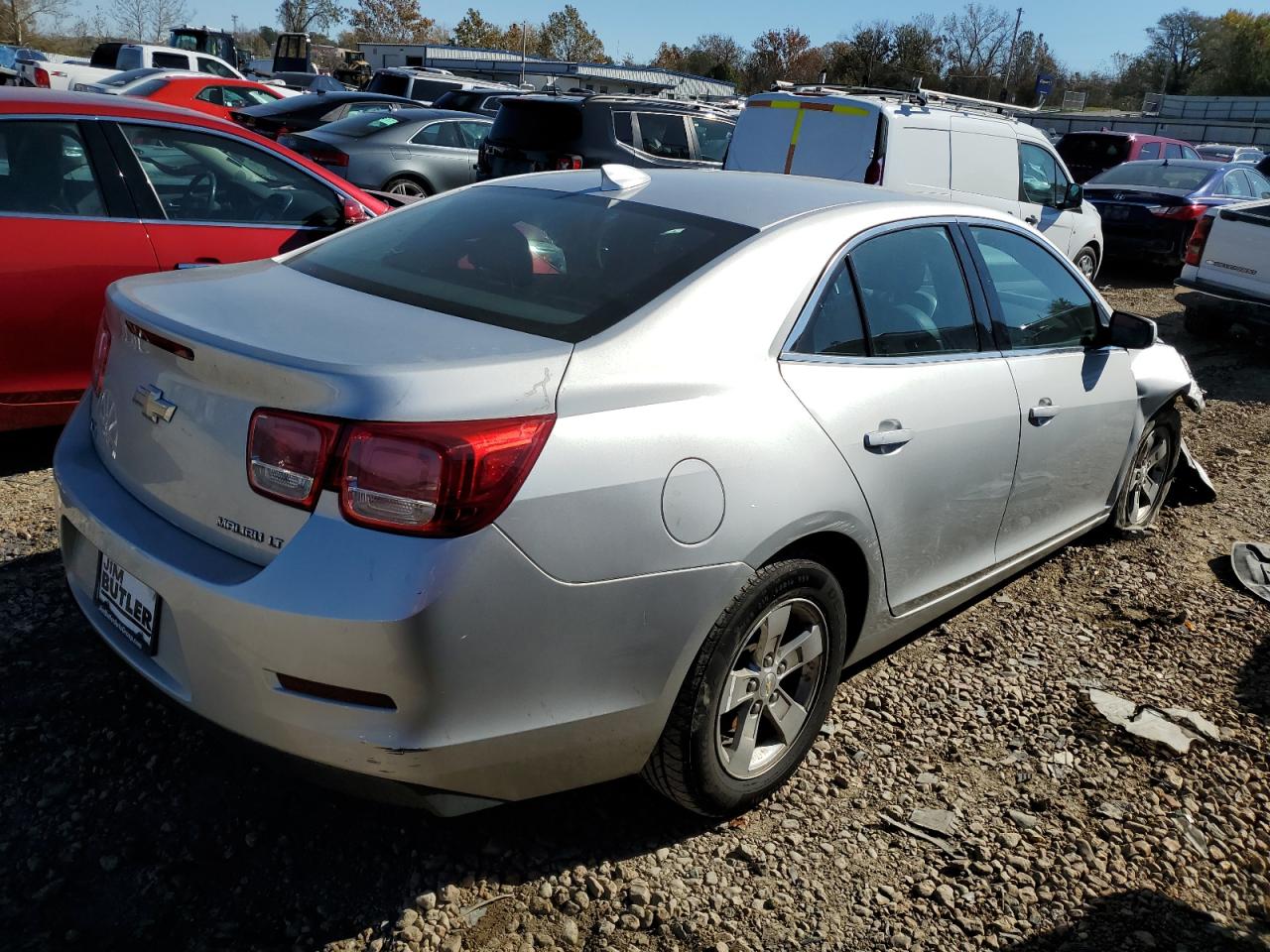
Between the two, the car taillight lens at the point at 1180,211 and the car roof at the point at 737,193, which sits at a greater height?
the car roof at the point at 737,193

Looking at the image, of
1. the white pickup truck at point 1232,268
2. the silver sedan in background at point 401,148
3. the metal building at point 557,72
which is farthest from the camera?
the metal building at point 557,72

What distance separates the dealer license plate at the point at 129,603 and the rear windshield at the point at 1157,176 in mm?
13571

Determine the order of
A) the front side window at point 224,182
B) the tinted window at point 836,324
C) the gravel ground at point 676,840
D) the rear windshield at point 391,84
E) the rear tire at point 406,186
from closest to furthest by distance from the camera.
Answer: the gravel ground at point 676,840, the tinted window at point 836,324, the front side window at point 224,182, the rear tire at point 406,186, the rear windshield at point 391,84

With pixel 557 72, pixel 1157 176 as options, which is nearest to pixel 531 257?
pixel 1157 176

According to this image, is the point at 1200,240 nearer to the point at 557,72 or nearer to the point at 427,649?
the point at 427,649

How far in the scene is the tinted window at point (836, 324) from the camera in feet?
9.17

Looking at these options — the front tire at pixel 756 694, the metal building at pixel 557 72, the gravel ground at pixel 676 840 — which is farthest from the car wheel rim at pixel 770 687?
the metal building at pixel 557 72

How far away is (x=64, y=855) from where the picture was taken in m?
2.48

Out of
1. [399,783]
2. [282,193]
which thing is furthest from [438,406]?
[282,193]

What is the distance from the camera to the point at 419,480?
6.55 ft

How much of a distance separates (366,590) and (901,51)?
226 ft

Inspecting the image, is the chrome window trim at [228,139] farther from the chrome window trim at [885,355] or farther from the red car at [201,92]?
the red car at [201,92]

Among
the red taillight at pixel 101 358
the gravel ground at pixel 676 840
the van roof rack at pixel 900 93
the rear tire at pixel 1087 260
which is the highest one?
the van roof rack at pixel 900 93

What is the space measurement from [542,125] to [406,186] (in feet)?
6.93
